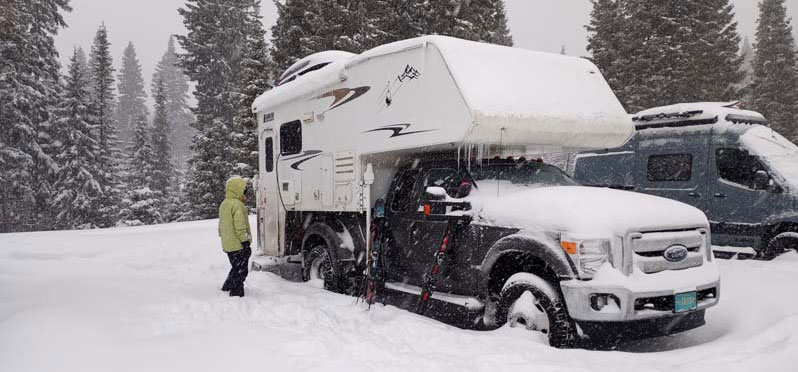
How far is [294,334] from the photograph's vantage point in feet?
16.7

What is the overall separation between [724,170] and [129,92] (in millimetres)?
90131

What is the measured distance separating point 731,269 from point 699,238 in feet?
10.4

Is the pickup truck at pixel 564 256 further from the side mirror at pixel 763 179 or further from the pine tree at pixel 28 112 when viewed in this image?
the pine tree at pixel 28 112

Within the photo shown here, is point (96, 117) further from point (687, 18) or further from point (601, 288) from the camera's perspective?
point (601, 288)

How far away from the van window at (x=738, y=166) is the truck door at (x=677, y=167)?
0.83 ft

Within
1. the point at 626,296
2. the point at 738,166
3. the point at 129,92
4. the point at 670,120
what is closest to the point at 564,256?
the point at 626,296

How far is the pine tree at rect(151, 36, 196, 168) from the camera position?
8676 centimetres

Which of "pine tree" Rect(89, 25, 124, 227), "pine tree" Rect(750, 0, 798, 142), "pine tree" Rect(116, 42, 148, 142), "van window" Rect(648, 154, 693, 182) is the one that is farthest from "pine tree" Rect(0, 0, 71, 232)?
"pine tree" Rect(116, 42, 148, 142)

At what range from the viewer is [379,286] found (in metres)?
7.16

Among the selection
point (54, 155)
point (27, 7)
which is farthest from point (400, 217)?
point (54, 155)

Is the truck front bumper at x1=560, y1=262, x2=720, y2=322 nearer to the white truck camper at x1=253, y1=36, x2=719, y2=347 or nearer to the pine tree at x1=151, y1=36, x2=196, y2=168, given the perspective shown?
the white truck camper at x1=253, y1=36, x2=719, y2=347

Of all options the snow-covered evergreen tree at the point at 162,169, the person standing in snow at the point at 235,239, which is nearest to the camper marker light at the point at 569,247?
the person standing in snow at the point at 235,239

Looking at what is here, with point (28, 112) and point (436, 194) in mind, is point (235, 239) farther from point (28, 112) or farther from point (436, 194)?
point (28, 112)

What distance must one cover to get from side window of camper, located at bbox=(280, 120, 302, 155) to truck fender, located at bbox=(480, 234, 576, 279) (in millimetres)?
4493
